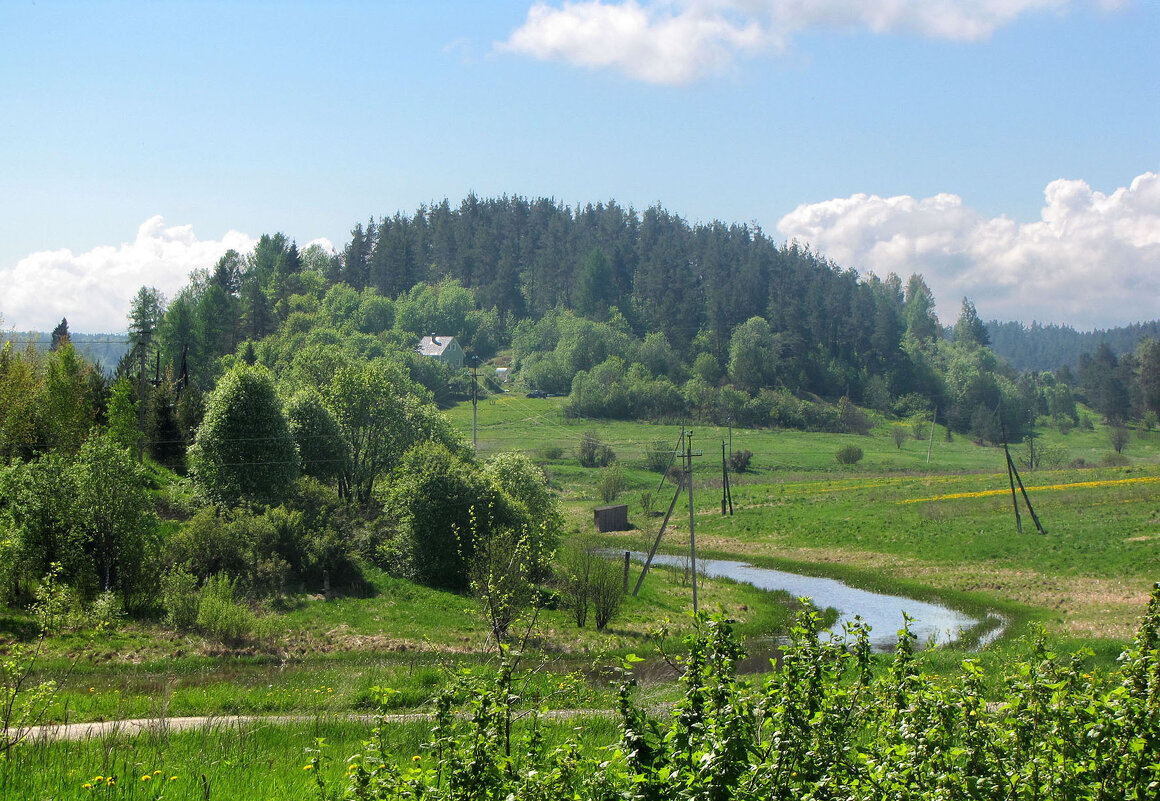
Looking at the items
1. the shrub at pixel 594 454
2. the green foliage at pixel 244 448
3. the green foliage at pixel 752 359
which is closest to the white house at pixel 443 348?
the green foliage at pixel 752 359

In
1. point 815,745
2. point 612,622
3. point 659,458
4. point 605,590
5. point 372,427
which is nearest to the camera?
point 815,745

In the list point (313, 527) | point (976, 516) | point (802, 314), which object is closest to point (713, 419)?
point (802, 314)

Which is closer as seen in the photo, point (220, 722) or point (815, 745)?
point (815, 745)

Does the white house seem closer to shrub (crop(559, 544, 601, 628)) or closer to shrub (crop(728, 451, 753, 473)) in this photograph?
shrub (crop(728, 451, 753, 473))

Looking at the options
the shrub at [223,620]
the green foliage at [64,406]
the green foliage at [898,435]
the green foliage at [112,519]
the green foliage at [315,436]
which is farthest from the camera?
the green foliage at [898,435]

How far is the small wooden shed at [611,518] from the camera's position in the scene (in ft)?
196

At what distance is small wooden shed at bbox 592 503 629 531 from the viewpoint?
59.8 m

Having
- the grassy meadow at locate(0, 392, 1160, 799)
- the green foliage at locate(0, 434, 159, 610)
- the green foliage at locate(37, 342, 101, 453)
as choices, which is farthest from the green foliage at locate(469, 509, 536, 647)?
the green foliage at locate(37, 342, 101, 453)

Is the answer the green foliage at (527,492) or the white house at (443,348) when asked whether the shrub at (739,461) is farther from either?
the white house at (443,348)

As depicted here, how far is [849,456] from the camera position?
86.9 metres

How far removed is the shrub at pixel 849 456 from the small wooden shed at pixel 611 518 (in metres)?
34.5

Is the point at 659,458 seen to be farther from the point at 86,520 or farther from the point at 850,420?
the point at 86,520

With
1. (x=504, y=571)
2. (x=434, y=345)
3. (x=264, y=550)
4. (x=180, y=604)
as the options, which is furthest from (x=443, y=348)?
(x=504, y=571)

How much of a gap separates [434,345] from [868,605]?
3971 inches
